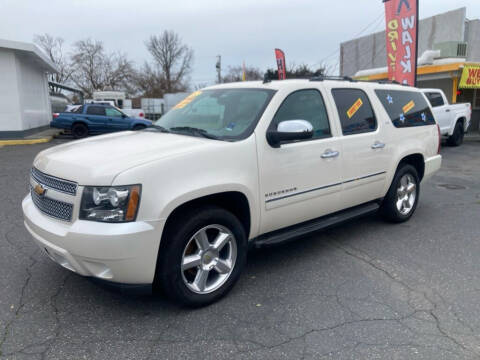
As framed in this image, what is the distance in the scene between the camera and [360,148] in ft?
14.2

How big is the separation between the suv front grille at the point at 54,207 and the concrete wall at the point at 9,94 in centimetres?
1470

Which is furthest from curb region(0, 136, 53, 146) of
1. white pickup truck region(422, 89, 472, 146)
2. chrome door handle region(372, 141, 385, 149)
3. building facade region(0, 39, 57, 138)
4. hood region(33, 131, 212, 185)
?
chrome door handle region(372, 141, 385, 149)

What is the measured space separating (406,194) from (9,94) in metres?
15.9

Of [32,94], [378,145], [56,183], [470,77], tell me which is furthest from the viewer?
[32,94]

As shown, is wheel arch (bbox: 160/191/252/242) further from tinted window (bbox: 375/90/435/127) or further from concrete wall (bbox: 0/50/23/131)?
concrete wall (bbox: 0/50/23/131)

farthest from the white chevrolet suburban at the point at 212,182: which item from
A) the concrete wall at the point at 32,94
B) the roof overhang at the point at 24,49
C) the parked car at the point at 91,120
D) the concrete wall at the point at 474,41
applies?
the concrete wall at the point at 474,41

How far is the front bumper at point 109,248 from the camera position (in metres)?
2.63

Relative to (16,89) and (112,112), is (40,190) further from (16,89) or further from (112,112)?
(112,112)

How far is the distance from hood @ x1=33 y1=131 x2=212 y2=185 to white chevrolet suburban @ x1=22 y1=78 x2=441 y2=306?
0.4 inches

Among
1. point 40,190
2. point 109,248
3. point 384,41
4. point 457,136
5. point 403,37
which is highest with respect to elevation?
point 384,41

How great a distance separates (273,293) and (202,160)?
136 cm

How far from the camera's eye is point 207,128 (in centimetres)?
368

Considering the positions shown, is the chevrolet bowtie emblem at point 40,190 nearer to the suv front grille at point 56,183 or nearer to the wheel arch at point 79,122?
the suv front grille at point 56,183

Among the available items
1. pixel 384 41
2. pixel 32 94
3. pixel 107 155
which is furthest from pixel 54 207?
pixel 384 41
